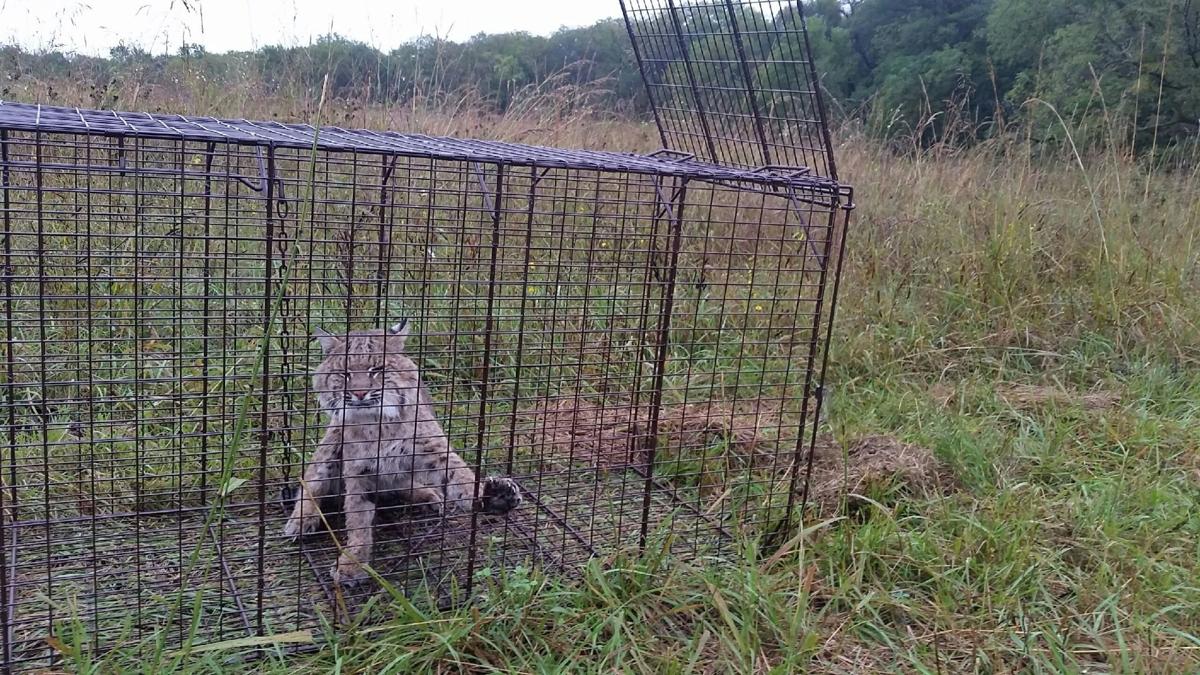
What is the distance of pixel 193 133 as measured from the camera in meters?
1.84

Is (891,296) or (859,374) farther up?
(891,296)

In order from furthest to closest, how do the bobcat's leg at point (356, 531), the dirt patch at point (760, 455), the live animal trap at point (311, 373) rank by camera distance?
the dirt patch at point (760, 455) → the bobcat's leg at point (356, 531) → the live animal trap at point (311, 373)

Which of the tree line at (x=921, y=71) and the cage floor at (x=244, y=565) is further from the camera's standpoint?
the tree line at (x=921, y=71)

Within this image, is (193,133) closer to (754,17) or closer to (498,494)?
(498,494)

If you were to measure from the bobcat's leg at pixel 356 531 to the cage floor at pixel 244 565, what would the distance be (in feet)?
0.13

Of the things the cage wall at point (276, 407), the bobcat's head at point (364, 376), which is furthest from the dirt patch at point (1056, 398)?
the bobcat's head at point (364, 376)

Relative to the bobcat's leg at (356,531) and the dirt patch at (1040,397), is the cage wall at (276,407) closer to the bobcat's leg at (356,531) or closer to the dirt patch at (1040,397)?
the bobcat's leg at (356,531)

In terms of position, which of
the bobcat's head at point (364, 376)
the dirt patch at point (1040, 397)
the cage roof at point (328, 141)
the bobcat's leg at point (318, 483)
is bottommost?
the bobcat's leg at point (318, 483)

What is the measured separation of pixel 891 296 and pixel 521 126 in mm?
2501

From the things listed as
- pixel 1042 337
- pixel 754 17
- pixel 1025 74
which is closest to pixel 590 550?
pixel 754 17

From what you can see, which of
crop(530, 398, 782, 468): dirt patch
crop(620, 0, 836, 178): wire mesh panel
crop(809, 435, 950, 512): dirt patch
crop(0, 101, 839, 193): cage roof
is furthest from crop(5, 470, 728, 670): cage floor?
crop(620, 0, 836, 178): wire mesh panel

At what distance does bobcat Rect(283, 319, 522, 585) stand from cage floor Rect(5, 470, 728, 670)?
3.0 inches

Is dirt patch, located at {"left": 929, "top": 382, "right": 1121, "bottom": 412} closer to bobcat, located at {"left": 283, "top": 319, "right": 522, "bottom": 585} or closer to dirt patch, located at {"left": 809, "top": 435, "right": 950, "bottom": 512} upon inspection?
dirt patch, located at {"left": 809, "top": 435, "right": 950, "bottom": 512}

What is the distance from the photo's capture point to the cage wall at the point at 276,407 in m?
1.92
